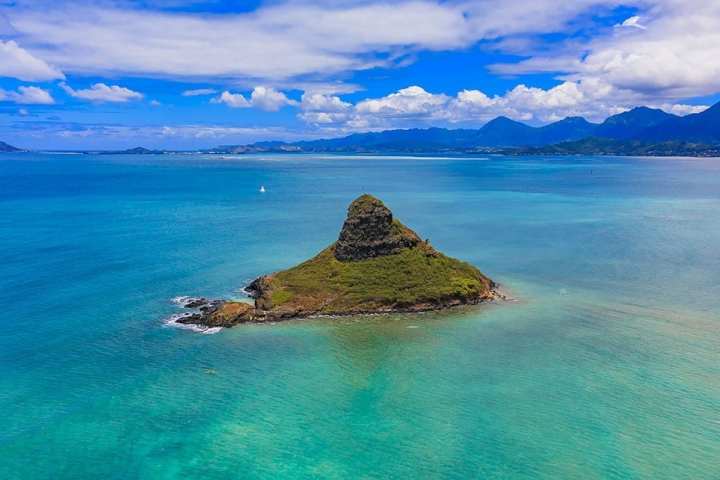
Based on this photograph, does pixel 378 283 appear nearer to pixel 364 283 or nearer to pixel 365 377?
pixel 364 283

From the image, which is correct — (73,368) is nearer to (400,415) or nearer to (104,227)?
(400,415)

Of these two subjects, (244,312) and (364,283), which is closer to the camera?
(244,312)

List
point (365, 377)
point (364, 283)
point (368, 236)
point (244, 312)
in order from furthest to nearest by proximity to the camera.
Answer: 1. point (368, 236)
2. point (364, 283)
3. point (244, 312)
4. point (365, 377)

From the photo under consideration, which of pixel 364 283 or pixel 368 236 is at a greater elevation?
pixel 368 236

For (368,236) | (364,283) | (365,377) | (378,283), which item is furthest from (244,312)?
(365,377)

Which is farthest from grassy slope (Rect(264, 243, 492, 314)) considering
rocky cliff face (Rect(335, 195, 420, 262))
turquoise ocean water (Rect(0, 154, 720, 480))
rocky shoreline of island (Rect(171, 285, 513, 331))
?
turquoise ocean water (Rect(0, 154, 720, 480))

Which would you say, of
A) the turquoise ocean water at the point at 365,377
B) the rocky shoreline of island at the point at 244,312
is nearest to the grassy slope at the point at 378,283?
the rocky shoreline of island at the point at 244,312

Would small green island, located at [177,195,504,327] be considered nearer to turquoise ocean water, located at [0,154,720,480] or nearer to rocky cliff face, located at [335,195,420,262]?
rocky cliff face, located at [335,195,420,262]
